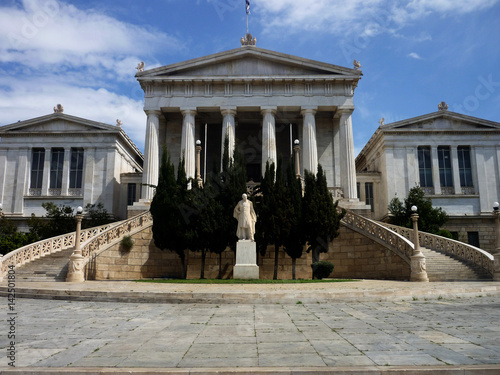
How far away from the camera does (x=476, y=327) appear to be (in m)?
8.42

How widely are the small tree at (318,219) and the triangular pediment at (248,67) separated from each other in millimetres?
17690

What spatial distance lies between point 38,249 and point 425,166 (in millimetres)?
34758

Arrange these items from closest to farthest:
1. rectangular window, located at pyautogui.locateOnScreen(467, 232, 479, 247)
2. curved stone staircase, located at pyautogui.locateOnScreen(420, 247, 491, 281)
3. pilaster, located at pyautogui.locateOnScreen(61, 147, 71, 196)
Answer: curved stone staircase, located at pyautogui.locateOnScreen(420, 247, 491, 281)
rectangular window, located at pyautogui.locateOnScreen(467, 232, 479, 247)
pilaster, located at pyautogui.locateOnScreen(61, 147, 71, 196)

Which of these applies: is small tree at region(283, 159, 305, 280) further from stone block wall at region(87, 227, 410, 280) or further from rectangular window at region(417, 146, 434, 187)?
rectangular window at region(417, 146, 434, 187)

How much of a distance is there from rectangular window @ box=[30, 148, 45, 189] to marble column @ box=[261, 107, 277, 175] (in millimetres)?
22313

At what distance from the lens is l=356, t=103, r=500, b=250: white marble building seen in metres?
42.4

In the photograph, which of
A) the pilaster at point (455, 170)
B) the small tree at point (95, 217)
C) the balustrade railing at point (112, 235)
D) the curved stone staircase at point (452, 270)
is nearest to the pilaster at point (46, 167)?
the small tree at point (95, 217)

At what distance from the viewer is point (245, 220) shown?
21.5m

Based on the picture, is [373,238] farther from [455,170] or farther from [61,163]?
[61,163]

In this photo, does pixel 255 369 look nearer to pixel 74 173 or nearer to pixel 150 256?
pixel 150 256

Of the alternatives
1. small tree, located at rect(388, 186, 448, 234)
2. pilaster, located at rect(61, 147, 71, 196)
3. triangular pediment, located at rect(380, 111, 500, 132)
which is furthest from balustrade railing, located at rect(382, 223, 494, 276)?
pilaster, located at rect(61, 147, 71, 196)

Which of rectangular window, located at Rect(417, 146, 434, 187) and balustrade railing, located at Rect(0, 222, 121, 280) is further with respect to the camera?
rectangular window, located at Rect(417, 146, 434, 187)

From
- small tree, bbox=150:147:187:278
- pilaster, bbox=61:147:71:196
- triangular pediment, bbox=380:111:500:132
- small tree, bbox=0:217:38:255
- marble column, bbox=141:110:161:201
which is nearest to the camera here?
small tree, bbox=150:147:187:278

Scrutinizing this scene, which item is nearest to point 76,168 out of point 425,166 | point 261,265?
point 261,265
